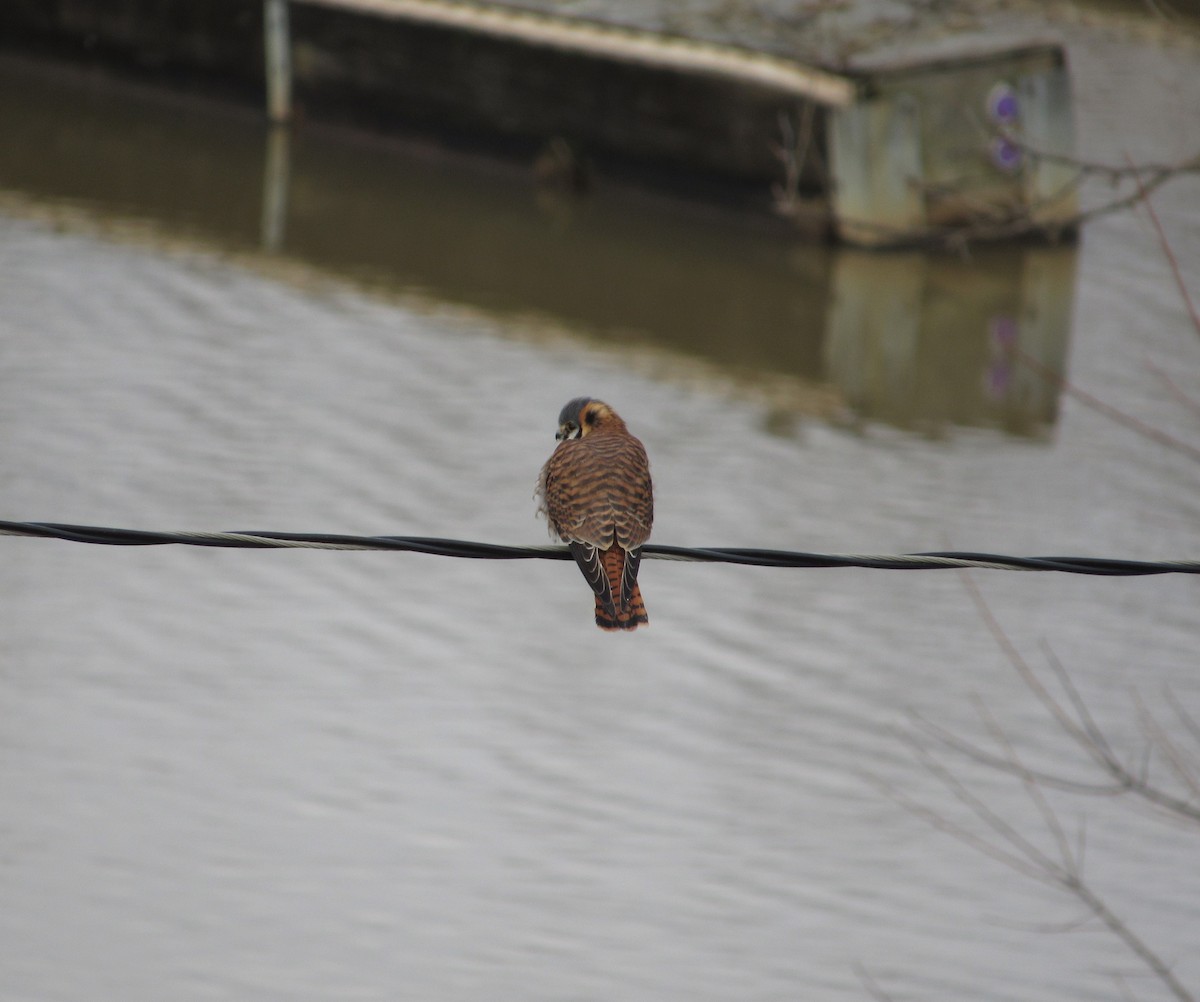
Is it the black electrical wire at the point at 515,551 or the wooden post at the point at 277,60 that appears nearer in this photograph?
the black electrical wire at the point at 515,551

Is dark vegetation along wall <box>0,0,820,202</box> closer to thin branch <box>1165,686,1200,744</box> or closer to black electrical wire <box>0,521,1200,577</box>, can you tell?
thin branch <box>1165,686,1200,744</box>

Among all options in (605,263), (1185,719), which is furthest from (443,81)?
(1185,719)

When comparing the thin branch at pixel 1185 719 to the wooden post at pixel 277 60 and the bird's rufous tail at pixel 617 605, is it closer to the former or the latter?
the bird's rufous tail at pixel 617 605

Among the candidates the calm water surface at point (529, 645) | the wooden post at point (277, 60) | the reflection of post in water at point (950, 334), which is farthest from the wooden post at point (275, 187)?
the reflection of post in water at point (950, 334)

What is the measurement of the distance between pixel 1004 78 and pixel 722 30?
113 inches

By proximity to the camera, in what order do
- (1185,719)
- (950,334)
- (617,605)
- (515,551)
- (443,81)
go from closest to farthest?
(515,551) → (617,605) → (1185,719) → (950,334) → (443,81)

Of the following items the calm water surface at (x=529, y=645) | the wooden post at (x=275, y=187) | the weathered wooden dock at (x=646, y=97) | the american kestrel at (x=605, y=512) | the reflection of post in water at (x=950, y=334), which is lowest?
the calm water surface at (x=529, y=645)

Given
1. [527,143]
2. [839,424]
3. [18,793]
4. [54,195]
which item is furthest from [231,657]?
[527,143]

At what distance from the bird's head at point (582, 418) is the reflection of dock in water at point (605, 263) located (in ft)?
27.4

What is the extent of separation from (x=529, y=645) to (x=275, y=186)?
11561 mm

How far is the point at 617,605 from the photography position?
16.6 feet

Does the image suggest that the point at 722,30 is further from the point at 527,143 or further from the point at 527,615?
the point at 527,615

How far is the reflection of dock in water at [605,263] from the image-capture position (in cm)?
1588

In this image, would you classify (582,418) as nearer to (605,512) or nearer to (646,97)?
(605,512)
